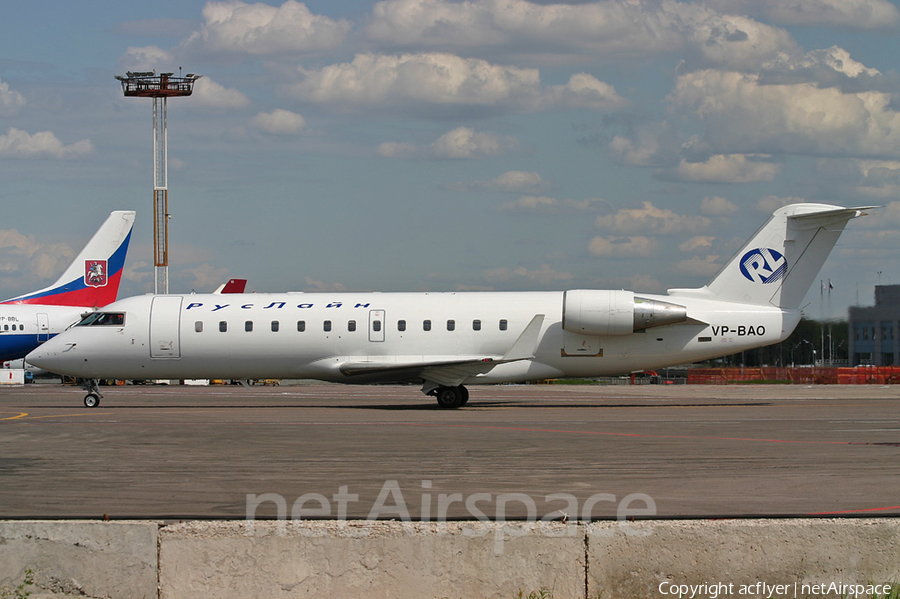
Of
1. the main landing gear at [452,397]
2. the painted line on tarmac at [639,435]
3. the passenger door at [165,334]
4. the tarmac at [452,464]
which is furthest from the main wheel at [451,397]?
the passenger door at [165,334]

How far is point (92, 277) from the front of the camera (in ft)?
160

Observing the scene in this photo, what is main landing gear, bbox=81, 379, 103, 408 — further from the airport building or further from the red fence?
the airport building

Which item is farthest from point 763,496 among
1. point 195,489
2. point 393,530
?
point 195,489


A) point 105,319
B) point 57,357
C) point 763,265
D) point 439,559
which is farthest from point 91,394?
point 439,559

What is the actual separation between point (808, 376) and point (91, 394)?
39.4 m

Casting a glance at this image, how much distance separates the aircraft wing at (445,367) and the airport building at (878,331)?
35025 mm

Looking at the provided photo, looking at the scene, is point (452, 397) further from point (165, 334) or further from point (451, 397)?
point (165, 334)

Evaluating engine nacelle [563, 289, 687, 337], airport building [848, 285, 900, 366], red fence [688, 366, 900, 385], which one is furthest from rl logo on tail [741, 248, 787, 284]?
airport building [848, 285, 900, 366]

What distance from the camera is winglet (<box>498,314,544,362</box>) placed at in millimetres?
27578

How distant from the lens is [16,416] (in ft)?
83.3

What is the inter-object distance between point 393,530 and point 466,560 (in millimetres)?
636

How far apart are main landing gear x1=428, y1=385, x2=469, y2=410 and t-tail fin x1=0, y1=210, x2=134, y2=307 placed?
26910mm

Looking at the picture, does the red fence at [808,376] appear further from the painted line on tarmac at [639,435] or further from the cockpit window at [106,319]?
the cockpit window at [106,319]

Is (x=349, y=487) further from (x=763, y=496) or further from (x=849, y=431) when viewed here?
(x=849, y=431)
